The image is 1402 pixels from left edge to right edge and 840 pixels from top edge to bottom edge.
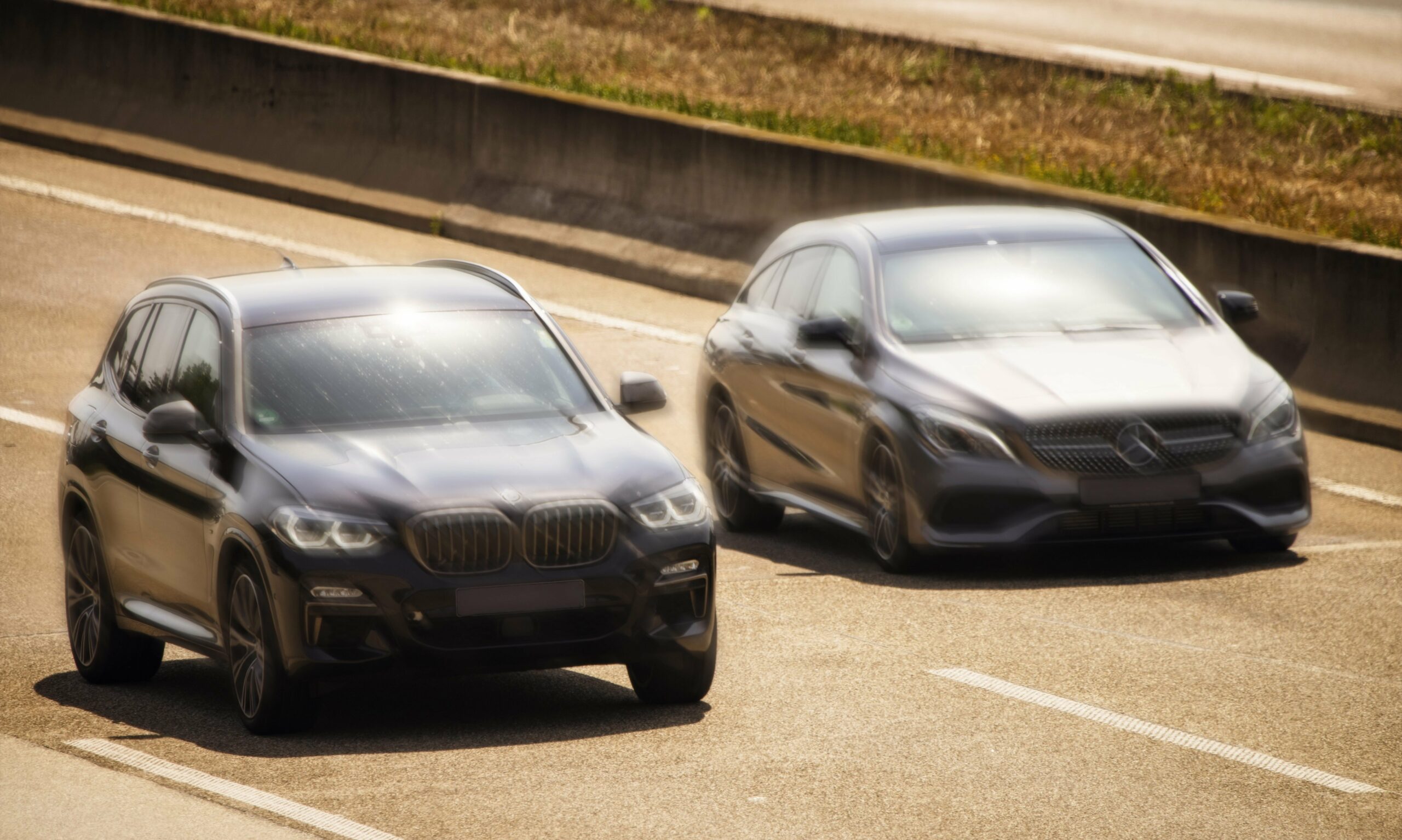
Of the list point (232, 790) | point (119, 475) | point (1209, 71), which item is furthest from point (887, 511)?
point (1209, 71)

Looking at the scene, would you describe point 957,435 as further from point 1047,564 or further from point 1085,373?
point 1047,564

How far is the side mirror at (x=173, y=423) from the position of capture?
8.82 m

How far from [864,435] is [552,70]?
12192 mm

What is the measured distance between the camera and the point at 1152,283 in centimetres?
1288

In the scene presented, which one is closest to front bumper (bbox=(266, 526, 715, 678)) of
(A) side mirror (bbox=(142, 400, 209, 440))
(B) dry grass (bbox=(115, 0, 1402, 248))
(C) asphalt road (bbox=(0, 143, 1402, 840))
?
(C) asphalt road (bbox=(0, 143, 1402, 840))

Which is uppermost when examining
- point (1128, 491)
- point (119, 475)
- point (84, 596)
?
point (119, 475)

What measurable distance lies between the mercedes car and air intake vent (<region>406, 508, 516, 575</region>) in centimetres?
357

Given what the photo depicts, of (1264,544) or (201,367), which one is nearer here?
(201,367)

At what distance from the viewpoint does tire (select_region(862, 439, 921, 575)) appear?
1160cm

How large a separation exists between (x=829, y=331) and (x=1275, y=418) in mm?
2259

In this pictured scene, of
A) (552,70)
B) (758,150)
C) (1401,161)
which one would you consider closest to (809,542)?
(758,150)

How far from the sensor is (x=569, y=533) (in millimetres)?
8406

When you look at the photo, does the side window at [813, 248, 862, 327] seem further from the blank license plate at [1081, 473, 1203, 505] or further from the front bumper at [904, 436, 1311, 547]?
the blank license plate at [1081, 473, 1203, 505]

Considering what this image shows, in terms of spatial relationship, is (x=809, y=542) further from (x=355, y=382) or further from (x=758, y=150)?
(x=758, y=150)
